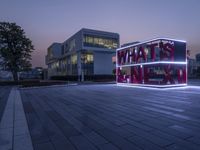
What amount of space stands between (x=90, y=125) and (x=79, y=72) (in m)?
40.4

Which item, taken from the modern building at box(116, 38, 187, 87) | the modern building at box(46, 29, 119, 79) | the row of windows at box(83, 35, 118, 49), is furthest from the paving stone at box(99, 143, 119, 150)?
the row of windows at box(83, 35, 118, 49)

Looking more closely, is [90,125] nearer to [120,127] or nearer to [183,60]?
[120,127]

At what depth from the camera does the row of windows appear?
44241 millimetres

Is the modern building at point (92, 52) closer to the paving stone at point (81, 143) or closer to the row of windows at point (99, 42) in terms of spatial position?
the row of windows at point (99, 42)

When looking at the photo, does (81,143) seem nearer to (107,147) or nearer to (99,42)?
(107,147)

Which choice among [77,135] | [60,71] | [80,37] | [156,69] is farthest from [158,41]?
[60,71]

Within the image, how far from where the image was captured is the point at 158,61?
17.2 m

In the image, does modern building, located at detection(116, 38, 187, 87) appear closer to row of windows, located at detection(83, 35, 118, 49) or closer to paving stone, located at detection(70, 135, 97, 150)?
paving stone, located at detection(70, 135, 97, 150)

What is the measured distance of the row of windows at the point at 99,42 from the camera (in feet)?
145

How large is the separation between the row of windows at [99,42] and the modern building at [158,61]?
911 inches

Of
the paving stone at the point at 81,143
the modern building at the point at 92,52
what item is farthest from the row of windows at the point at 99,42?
the paving stone at the point at 81,143

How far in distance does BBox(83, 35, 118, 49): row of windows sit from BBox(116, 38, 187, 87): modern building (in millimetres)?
23148

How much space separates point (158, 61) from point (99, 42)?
30802 millimetres

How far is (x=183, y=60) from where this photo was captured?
63.5ft
